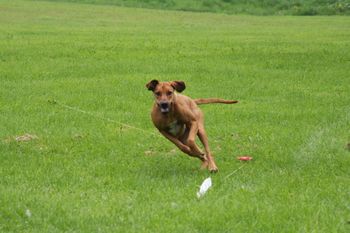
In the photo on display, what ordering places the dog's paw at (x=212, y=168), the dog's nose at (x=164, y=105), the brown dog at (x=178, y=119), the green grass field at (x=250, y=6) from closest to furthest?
the dog's nose at (x=164, y=105), the brown dog at (x=178, y=119), the dog's paw at (x=212, y=168), the green grass field at (x=250, y=6)

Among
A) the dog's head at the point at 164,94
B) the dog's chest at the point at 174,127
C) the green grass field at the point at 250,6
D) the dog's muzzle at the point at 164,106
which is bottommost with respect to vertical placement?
the green grass field at the point at 250,6

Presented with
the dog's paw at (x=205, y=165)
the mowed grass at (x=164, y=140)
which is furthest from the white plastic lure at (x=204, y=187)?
the dog's paw at (x=205, y=165)

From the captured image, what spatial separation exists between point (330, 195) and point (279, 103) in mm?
6902

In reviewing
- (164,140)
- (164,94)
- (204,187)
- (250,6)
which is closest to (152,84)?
(164,94)

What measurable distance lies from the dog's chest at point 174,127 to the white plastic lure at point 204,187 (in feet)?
3.32

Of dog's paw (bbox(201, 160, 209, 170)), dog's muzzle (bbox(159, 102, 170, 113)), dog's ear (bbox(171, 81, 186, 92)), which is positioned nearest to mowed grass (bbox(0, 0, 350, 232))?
dog's paw (bbox(201, 160, 209, 170))

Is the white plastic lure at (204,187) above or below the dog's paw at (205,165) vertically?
above

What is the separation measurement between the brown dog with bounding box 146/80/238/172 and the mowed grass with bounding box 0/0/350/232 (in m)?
0.25

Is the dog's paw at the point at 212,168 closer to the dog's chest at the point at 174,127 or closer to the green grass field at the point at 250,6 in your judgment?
the dog's chest at the point at 174,127

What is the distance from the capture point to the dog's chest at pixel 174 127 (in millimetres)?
9250

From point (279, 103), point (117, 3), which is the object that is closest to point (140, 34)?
point (279, 103)

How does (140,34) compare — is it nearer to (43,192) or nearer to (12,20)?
(12,20)

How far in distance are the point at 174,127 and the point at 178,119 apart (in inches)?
5.6

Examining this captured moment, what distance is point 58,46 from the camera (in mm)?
24109
